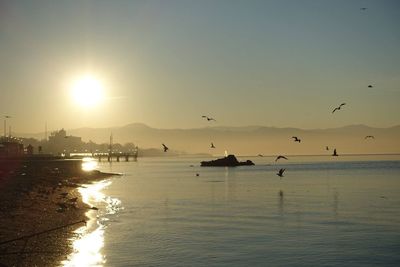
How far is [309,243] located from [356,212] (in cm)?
2057

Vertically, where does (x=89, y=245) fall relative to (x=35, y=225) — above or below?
below

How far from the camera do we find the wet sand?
76.6ft

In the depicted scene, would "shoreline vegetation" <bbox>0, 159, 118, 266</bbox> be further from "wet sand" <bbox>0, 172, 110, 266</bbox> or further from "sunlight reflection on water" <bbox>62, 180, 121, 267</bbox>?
"sunlight reflection on water" <bbox>62, 180, 121, 267</bbox>

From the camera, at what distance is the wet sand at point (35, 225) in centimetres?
2336

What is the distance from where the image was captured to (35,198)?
155ft

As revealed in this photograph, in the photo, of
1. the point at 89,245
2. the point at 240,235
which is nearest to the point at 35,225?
the point at 89,245

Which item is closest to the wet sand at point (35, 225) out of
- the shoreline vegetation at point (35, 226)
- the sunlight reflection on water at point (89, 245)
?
the shoreline vegetation at point (35, 226)

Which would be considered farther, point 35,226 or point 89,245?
point 35,226

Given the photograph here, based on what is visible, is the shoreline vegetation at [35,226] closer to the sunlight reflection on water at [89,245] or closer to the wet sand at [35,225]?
the wet sand at [35,225]

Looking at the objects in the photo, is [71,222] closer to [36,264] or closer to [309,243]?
[36,264]

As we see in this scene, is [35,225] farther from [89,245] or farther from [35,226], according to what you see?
[89,245]

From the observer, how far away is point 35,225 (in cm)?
3250

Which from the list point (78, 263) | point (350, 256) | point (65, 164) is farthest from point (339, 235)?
point (65, 164)

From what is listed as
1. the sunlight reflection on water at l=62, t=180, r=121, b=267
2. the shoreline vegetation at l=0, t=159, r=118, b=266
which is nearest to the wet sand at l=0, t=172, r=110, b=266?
the shoreline vegetation at l=0, t=159, r=118, b=266
